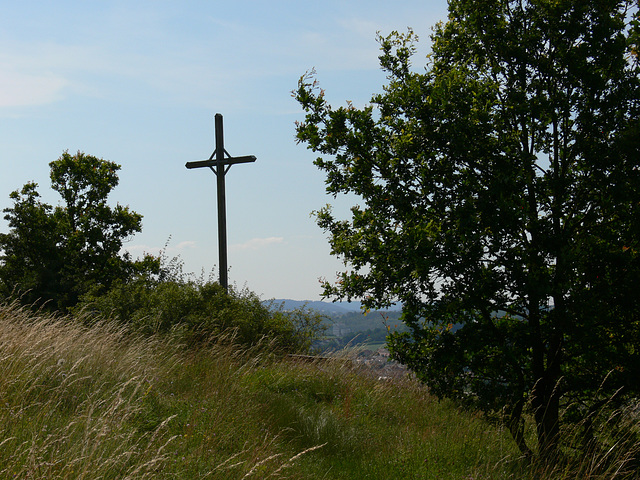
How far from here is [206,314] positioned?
41.0 ft

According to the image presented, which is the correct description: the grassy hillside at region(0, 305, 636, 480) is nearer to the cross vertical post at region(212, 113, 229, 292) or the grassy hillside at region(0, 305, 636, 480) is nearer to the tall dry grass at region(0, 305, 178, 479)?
the tall dry grass at region(0, 305, 178, 479)

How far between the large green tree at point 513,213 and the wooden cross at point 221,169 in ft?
26.8

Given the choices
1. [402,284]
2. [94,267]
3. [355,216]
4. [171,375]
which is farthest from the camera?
[94,267]

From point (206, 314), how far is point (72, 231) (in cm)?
1570

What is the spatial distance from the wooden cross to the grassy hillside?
525 cm

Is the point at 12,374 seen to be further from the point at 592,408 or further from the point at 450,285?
the point at 592,408

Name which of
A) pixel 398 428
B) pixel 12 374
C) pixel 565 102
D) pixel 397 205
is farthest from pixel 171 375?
pixel 565 102

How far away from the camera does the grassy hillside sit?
15.6 feet

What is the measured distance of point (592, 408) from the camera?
712 cm

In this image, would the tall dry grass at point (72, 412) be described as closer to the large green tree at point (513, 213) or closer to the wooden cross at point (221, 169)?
the large green tree at point (513, 213)

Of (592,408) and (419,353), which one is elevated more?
(419,353)

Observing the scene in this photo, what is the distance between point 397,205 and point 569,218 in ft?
7.19

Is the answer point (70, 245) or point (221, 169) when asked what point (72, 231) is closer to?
point (70, 245)

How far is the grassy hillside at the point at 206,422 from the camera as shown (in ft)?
15.6
